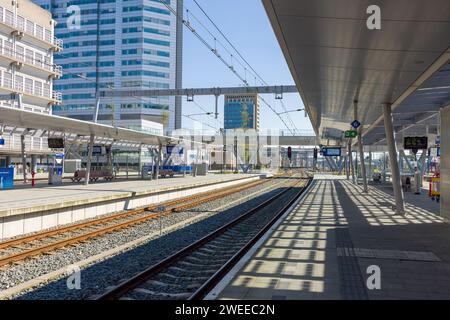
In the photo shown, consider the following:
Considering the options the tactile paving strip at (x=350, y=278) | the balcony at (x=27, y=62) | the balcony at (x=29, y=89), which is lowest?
the tactile paving strip at (x=350, y=278)

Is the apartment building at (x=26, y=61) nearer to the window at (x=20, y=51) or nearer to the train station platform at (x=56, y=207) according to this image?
the window at (x=20, y=51)

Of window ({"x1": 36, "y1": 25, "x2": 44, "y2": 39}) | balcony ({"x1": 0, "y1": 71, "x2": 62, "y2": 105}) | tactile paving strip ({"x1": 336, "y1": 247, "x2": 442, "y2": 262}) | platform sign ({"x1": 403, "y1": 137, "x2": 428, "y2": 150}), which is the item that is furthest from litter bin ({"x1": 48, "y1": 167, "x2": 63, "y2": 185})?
window ({"x1": 36, "y1": 25, "x2": 44, "y2": 39})

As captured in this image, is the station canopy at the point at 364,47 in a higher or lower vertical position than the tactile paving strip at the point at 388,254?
higher

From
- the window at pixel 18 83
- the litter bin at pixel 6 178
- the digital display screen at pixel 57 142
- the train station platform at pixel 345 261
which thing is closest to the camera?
the train station platform at pixel 345 261

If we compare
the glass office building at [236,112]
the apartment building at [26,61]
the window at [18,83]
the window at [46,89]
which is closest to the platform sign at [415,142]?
the apartment building at [26,61]

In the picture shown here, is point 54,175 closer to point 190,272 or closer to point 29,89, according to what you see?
point 190,272

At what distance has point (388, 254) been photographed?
865cm

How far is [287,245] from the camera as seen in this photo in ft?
31.5

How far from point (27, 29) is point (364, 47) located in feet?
175

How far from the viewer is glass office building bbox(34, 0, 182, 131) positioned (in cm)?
10200

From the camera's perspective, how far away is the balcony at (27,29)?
4849cm

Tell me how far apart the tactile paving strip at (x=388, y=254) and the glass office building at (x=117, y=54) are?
3720 inches

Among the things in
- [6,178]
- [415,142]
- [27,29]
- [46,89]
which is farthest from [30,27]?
[415,142]
